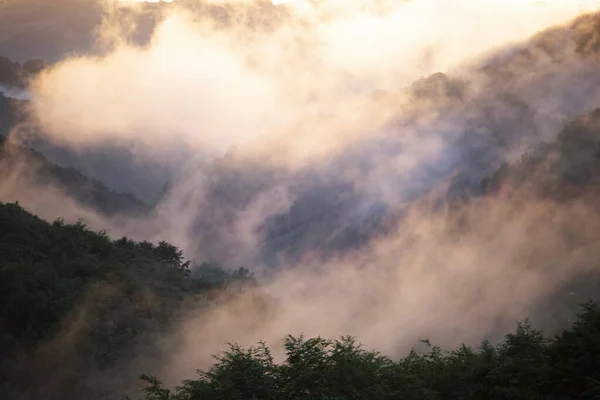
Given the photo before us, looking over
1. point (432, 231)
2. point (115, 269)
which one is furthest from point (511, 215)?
point (115, 269)

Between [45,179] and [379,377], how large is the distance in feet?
475

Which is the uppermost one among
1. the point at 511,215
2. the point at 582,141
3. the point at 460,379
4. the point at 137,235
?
the point at 137,235

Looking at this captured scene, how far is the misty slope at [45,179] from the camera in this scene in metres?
125

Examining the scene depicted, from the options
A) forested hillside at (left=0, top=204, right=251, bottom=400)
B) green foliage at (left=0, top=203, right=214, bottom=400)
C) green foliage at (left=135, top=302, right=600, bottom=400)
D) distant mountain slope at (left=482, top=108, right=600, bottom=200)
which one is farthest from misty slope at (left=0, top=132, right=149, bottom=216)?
distant mountain slope at (left=482, top=108, right=600, bottom=200)

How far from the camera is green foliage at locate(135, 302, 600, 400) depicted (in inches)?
637

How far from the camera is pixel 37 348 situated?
3481 cm

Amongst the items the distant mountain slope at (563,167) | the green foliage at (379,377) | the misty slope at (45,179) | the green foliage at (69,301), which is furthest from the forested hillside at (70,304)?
the distant mountain slope at (563,167)

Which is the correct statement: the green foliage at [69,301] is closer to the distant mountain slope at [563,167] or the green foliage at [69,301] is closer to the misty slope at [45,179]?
the misty slope at [45,179]

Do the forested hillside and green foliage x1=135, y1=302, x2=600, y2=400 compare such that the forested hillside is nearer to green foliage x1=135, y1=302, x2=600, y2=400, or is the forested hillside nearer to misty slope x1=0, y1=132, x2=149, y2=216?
green foliage x1=135, y1=302, x2=600, y2=400

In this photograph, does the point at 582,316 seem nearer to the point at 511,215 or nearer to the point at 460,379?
the point at 460,379

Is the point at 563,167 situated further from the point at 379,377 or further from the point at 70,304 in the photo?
the point at 379,377

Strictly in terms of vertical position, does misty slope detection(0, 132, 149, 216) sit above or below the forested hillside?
above

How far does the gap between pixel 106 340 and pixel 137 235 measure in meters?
164

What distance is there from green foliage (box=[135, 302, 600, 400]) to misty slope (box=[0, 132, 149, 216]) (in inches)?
4562
